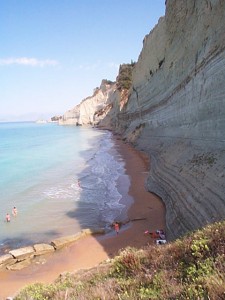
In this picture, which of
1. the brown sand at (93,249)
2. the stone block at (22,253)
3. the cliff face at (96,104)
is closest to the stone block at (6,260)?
the stone block at (22,253)

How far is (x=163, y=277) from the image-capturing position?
16.5ft

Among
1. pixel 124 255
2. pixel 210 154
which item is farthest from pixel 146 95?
pixel 124 255

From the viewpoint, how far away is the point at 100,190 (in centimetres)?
2492

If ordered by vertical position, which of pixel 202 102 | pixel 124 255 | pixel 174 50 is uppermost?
pixel 174 50

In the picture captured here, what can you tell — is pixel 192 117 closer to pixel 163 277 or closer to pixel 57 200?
pixel 57 200

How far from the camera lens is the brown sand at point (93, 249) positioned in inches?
485

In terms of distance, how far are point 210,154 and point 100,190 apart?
38.3 ft

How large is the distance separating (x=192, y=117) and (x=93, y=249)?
10124 millimetres

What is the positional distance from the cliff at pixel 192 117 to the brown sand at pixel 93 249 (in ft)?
3.40

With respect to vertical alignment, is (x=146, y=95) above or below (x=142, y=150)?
above

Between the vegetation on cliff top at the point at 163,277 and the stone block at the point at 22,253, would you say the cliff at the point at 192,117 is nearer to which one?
the vegetation on cliff top at the point at 163,277

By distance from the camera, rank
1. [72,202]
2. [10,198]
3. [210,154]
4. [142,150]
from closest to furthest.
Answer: [210,154]
[72,202]
[10,198]
[142,150]

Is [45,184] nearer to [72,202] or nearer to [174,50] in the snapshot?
[72,202]

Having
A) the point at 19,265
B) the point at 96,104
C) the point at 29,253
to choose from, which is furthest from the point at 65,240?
the point at 96,104
